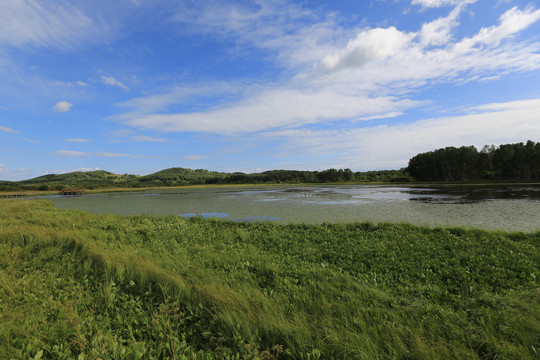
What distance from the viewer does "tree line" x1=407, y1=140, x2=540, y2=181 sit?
231ft

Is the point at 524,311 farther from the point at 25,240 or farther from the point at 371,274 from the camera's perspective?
the point at 25,240

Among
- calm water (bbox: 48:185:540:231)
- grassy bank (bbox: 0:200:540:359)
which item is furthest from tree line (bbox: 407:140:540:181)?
grassy bank (bbox: 0:200:540:359)

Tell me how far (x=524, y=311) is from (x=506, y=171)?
106515 millimetres

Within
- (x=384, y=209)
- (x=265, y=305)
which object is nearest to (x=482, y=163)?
(x=384, y=209)

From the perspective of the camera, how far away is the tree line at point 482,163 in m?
70.5

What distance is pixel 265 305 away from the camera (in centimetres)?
461

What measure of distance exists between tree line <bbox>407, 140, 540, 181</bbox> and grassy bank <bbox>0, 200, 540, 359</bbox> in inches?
3575

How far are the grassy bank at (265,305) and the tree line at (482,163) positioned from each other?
9081cm

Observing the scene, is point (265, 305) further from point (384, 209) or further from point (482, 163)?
point (482, 163)

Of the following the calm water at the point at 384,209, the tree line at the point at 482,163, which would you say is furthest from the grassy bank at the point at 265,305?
the tree line at the point at 482,163

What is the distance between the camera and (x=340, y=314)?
4527mm

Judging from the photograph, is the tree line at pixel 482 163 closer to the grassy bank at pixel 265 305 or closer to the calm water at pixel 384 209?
the calm water at pixel 384 209

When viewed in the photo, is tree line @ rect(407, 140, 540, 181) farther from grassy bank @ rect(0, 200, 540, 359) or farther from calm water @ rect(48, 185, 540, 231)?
grassy bank @ rect(0, 200, 540, 359)

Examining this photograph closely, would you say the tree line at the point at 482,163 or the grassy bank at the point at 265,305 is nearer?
the grassy bank at the point at 265,305
